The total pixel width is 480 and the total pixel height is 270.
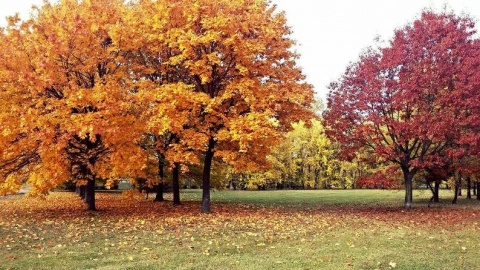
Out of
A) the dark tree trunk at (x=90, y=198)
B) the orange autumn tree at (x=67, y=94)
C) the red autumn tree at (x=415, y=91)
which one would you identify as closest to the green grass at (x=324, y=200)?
the red autumn tree at (x=415, y=91)

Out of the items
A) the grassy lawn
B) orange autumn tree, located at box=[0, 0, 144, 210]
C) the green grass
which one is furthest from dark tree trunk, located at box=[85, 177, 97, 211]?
the green grass

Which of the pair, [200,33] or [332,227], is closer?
[332,227]

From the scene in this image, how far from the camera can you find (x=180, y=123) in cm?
1744

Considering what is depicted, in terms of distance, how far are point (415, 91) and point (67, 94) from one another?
52.7ft

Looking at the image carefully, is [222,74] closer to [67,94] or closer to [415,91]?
[67,94]

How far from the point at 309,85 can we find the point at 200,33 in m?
6.15

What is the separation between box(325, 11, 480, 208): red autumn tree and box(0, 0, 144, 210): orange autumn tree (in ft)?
38.5

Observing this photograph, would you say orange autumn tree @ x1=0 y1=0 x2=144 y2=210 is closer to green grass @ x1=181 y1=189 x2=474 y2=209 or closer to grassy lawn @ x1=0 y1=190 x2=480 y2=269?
grassy lawn @ x1=0 y1=190 x2=480 y2=269

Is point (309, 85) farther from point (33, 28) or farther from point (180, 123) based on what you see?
point (33, 28)

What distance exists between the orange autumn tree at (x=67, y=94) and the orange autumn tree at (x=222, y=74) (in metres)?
1.24

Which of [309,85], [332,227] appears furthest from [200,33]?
[332,227]

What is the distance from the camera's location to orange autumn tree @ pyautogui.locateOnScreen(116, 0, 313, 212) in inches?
688

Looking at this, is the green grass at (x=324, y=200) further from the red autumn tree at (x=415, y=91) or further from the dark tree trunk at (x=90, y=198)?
the dark tree trunk at (x=90, y=198)

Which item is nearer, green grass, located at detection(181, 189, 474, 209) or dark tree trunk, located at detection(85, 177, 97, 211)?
dark tree trunk, located at detection(85, 177, 97, 211)
